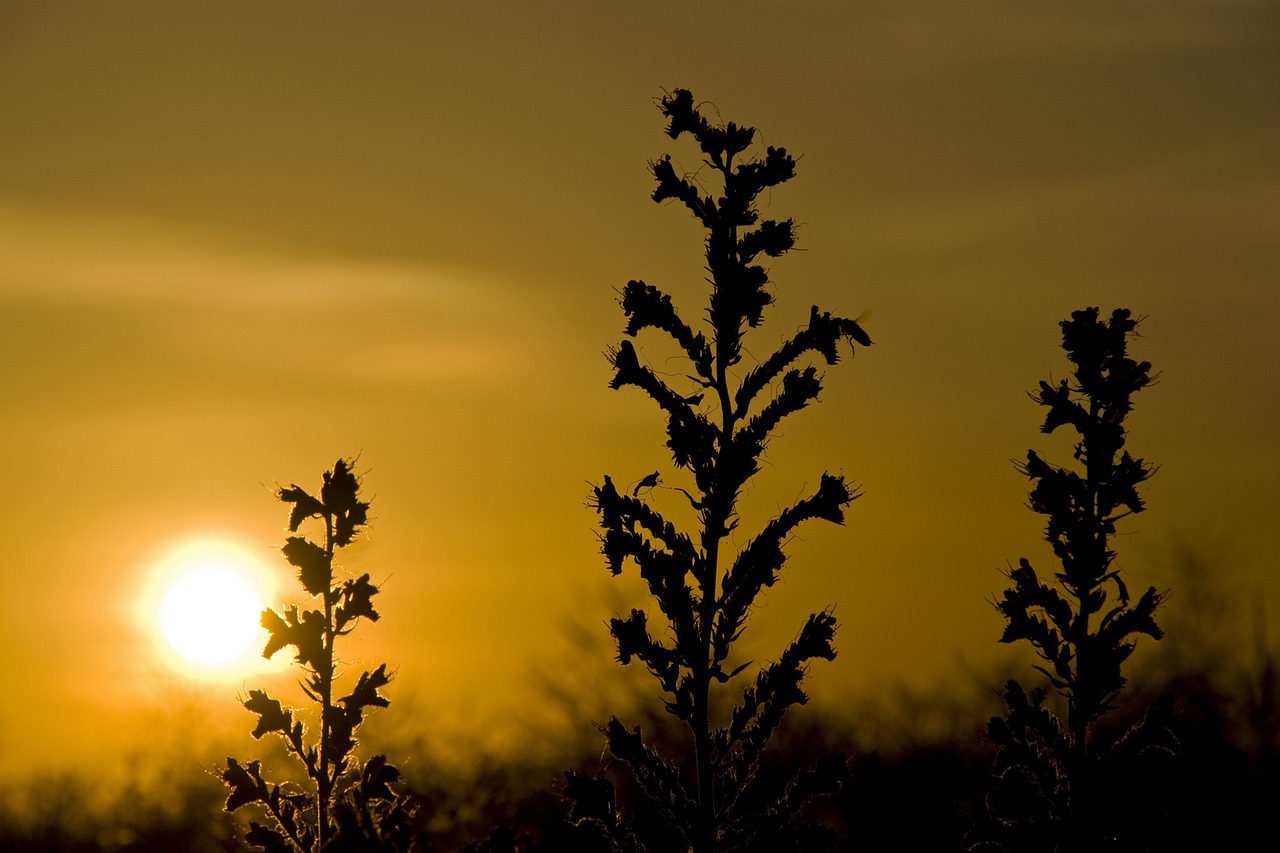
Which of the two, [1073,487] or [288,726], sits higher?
[1073,487]

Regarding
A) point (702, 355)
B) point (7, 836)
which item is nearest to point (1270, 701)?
point (702, 355)

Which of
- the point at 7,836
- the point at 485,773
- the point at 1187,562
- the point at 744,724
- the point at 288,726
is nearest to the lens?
the point at 288,726

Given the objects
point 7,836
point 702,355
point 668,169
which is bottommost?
point 7,836

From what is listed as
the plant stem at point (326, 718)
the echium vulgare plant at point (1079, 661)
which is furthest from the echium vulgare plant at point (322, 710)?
the echium vulgare plant at point (1079, 661)

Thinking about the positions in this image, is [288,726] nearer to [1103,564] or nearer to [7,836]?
[1103,564]

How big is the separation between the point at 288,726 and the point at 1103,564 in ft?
39.7

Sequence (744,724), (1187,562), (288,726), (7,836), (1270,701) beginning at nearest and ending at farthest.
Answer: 1. (288,726)
2. (744,724)
3. (1270,701)
4. (1187,562)
5. (7,836)

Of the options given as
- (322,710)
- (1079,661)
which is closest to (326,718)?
(322,710)

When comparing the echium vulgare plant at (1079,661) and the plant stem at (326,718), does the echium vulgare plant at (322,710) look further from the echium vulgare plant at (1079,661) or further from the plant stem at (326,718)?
the echium vulgare plant at (1079,661)

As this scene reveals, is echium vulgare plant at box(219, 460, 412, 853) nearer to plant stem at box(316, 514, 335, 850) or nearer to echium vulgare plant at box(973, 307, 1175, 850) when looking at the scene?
plant stem at box(316, 514, 335, 850)

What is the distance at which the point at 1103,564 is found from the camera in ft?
86.4

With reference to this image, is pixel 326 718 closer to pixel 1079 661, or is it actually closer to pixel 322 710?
pixel 322 710

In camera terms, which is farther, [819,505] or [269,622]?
[819,505]

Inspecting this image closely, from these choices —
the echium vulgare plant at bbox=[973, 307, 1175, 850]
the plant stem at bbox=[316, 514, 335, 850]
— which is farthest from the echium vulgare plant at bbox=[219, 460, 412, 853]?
the echium vulgare plant at bbox=[973, 307, 1175, 850]
